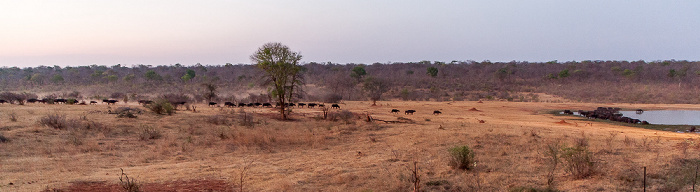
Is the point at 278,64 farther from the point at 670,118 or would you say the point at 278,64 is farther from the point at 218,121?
the point at 670,118

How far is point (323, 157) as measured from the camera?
10836 mm

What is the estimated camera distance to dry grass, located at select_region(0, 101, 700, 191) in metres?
7.62

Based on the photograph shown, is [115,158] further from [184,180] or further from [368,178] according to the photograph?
[368,178]

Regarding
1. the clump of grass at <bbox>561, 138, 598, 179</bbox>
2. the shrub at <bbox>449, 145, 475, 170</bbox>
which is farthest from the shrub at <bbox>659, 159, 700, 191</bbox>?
the shrub at <bbox>449, 145, 475, 170</bbox>

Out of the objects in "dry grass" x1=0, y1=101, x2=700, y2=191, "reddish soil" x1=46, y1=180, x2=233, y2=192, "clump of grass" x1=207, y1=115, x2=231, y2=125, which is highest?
"clump of grass" x1=207, y1=115, x2=231, y2=125

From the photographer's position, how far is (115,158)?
35.2 ft

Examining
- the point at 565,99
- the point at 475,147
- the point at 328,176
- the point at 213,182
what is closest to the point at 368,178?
the point at 328,176

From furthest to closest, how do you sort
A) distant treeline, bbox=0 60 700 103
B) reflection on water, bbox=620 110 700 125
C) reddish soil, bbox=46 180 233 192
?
1. distant treeline, bbox=0 60 700 103
2. reflection on water, bbox=620 110 700 125
3. reddish soil, bbox=46 180 233 192

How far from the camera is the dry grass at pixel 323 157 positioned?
7.62 metres

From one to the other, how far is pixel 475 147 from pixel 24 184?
11023 mm

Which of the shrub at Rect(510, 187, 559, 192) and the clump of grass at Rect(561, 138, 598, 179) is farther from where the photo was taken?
the clump of grass at Rect(561, 138, 598, 179)

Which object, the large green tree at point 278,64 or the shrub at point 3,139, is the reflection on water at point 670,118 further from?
the shrub at point 3,139

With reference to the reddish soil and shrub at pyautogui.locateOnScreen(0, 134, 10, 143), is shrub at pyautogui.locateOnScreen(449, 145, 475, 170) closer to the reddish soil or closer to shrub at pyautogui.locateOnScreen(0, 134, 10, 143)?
the reddish soil

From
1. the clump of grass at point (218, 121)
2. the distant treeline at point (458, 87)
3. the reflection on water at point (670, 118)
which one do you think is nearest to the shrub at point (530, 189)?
the clump of grass at point (218, 121)
